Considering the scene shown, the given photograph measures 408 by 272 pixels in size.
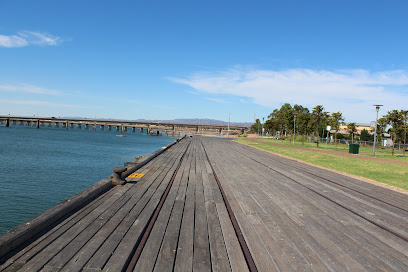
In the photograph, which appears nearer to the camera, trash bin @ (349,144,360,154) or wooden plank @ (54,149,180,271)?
wooden plank @ (54,149,180,271)

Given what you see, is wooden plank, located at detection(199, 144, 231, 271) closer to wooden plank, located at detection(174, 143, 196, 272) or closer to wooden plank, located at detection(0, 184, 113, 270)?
wooden plank, located at detection(174, 143, 196, 272)

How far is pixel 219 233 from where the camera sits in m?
4.80

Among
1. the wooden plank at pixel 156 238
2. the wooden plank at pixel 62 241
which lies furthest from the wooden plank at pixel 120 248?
the wooden plank at pixel 62 241

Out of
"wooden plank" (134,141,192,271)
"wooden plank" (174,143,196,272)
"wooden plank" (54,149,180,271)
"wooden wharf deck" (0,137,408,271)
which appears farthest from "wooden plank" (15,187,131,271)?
"wooden plank" (174,143,196,272)

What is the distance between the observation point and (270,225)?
17.7ft

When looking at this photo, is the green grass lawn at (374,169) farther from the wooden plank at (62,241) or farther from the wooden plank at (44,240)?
the wooden plank at (44,240)

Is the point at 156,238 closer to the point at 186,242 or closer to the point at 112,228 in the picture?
the point at 186,242

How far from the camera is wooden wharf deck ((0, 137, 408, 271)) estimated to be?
370 cm

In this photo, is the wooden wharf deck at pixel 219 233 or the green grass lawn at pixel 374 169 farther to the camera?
the green grass lawn at pixel 374 169

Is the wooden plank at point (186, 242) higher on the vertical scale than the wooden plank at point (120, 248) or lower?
lower

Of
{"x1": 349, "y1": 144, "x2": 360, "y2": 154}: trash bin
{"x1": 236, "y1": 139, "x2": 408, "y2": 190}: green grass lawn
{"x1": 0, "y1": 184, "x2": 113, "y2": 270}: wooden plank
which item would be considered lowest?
{"x1": 236, "y1": 139, "x2": 408, "y2": 190}: green grass lawn

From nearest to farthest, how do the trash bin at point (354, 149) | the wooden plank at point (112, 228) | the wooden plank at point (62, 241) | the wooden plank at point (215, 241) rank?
the wooden plank at point (62, 241) → the wooden plank at point (112, 228) → the wooden plank at point (215, 241) → the trash bin at point (354, 149)

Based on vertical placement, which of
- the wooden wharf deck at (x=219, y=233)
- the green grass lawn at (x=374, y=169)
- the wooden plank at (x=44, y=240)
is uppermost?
the wooden plank at (x=44, y=240)

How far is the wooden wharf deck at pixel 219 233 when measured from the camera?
3701mm
